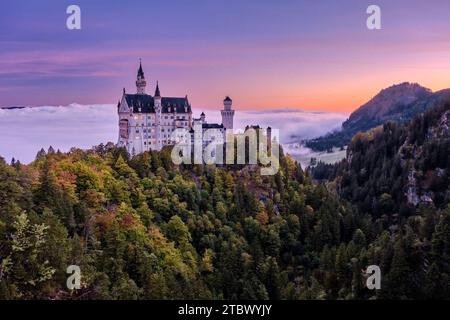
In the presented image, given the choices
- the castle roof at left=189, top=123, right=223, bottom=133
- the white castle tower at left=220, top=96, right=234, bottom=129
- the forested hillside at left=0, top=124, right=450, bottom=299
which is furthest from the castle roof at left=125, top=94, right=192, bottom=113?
the forested hillside at left=0, top=124, right=450, bottom=299

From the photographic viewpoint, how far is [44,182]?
60.2 metres

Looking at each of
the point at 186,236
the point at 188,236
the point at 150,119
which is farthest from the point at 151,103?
the point at 186,236

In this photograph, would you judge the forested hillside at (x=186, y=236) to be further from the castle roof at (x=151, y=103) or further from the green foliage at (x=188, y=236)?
the castle roof at (x=151, y=103)

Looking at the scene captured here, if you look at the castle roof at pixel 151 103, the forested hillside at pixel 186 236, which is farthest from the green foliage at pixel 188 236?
the castle roof at pixel 151 103

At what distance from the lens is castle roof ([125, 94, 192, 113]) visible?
4009 inches

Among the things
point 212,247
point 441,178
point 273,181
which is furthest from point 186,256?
point 441,178

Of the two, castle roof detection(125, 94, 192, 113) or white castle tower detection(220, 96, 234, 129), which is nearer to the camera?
castle roof detection(125, 94, 192, 113)

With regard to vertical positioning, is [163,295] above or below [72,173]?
below

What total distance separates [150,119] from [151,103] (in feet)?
12.5

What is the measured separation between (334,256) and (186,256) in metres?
21.8

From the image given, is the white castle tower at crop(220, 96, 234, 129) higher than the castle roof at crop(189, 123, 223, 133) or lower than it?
higher

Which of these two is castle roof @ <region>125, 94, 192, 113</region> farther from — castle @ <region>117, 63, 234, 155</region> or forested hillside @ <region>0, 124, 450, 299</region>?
forested hillside @ <region>0, 124, 450, 299</region>

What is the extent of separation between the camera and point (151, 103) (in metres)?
104
